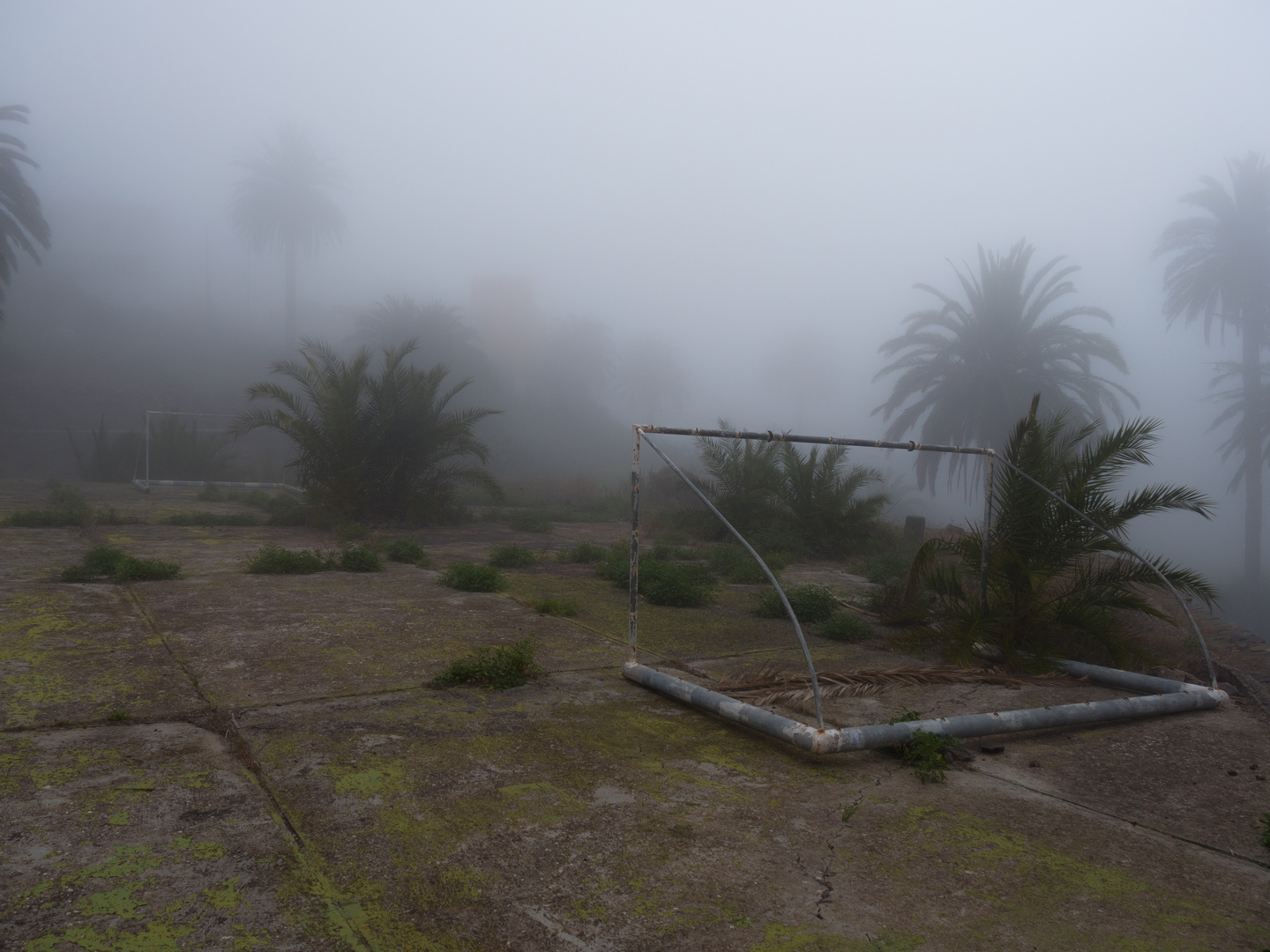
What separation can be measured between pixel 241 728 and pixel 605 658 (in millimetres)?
2305

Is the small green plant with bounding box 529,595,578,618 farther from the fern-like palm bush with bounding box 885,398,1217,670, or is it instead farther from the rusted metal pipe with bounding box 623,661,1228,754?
the fern-like palm bush with bounding box 885,398,1217,670

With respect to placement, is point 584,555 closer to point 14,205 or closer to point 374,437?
point 374,437

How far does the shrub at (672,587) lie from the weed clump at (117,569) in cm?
438

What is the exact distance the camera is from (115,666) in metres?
4.29

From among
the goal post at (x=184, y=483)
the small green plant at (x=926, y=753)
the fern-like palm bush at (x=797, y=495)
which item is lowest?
the goal post at (x=184, y=483)

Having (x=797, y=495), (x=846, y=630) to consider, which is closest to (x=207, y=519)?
(x=797, y=495)

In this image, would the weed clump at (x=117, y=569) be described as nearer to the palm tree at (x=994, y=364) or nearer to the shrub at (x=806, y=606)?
the shrub at (x=806, y=606)

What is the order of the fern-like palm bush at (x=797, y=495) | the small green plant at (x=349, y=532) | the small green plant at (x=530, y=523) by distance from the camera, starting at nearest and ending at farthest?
the small green plant at (x=349, y=532), the fern-like palm bush at (x=797, y=495), the small green plant at (x=530, y=523)

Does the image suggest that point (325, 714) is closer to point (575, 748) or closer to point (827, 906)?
point (575, 748)

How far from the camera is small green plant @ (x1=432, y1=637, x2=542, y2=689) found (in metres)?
4.33

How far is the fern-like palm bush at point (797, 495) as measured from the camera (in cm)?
1252

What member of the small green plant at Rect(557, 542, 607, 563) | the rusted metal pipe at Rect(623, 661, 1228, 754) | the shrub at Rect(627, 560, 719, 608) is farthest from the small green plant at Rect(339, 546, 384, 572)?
the rusted metal pipe at Rect(623, 661, 1228, 754)

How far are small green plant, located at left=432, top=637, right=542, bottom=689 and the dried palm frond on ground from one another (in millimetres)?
1117

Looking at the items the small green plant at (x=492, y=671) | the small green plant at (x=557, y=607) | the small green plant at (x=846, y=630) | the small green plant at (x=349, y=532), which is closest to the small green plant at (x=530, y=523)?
the small green plant at (x=349, y=532)
